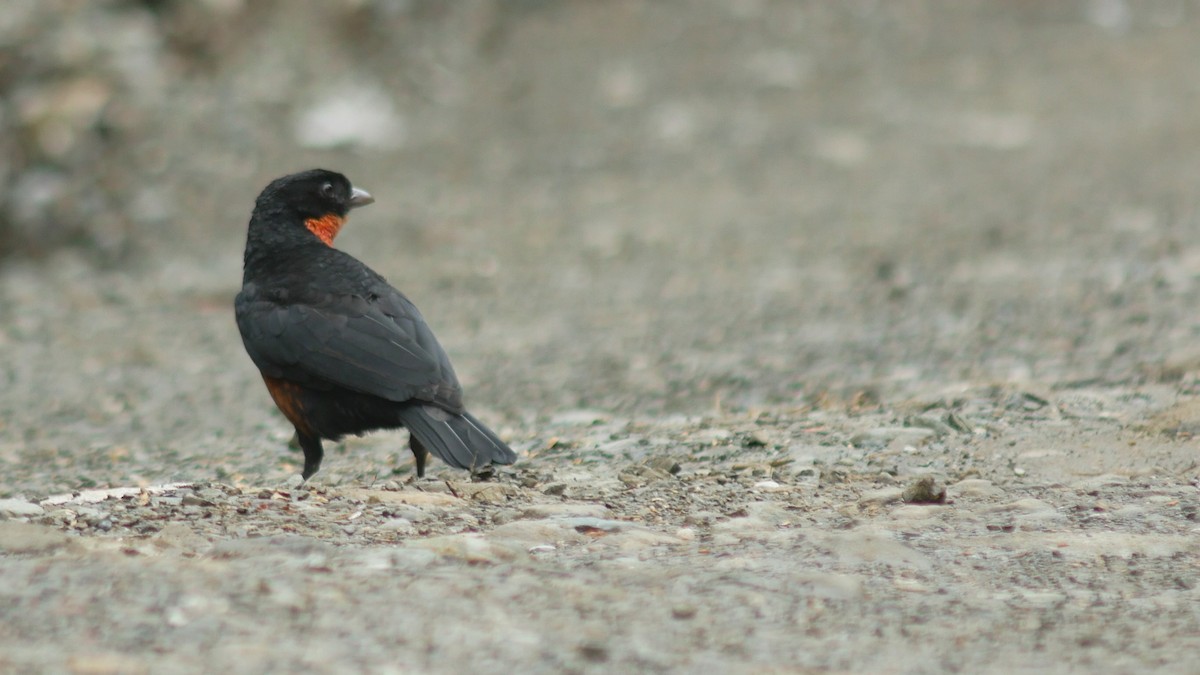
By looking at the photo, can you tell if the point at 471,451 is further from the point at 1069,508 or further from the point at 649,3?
the point at 649,3

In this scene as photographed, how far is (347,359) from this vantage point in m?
4.90

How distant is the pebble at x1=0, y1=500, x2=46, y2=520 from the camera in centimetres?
397

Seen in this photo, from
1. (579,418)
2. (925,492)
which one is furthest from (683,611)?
(579,418)

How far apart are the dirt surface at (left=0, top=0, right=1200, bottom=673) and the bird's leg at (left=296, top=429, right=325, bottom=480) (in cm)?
13

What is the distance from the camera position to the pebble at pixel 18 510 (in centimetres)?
397

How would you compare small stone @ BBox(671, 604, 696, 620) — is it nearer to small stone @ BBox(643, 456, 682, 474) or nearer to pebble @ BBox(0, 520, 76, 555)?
pebble @ BBox(0, 520, 76, 555)

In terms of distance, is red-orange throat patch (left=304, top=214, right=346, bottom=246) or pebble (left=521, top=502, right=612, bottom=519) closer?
pebble (left=521, top=502, right=612, bottom=519)

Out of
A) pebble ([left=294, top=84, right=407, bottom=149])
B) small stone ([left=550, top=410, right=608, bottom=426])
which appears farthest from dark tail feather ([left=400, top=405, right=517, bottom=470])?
pebble ([left=294, top=84, right=407, bottom=149])

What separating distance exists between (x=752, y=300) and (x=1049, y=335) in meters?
2.18

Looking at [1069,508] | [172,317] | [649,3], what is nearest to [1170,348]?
[1069,508]

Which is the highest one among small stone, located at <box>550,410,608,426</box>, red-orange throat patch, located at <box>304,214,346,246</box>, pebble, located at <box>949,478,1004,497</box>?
red-orange throat patch, located at <box>304,214,346,246</box>

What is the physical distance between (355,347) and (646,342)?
3.39 m

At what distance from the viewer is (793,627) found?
302 centimetres

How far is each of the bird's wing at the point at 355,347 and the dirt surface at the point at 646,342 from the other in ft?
1.07
